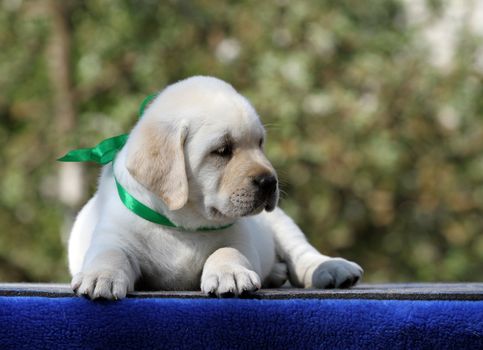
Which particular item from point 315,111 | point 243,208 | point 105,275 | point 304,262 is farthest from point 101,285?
point 315,111

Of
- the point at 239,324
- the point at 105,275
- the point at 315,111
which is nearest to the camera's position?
the point at 239,324

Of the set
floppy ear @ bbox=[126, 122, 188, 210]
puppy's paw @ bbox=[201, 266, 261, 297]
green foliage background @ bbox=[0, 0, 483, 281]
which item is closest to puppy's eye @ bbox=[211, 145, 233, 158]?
floppy ear @ bbox=[126, 122, 188, 210]

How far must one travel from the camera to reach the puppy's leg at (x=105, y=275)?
7.58 ft

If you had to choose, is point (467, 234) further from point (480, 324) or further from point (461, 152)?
point (480, 324)

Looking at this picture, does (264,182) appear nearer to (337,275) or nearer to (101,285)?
(337,275)

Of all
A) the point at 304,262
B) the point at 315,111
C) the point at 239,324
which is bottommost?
the point at 315,111

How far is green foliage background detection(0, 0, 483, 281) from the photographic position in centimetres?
654

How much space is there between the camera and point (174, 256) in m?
2.74

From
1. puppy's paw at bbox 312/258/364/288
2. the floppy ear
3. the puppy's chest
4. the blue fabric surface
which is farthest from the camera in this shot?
puppy's paw at bbox 312/258/364/288

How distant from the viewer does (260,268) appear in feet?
9.93

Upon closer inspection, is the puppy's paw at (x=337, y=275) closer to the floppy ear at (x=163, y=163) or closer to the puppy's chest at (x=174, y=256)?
the puppy's chest at (x=174, y=256)

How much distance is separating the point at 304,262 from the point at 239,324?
1.06 meters

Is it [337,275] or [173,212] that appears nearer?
[173,212]

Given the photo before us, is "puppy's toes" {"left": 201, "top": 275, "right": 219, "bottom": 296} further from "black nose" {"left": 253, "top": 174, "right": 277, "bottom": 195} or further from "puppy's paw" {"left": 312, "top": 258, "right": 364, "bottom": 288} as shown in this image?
"puppy's paw" {"left": 312, "top": 258, "right": 364, "bottom": 288}
